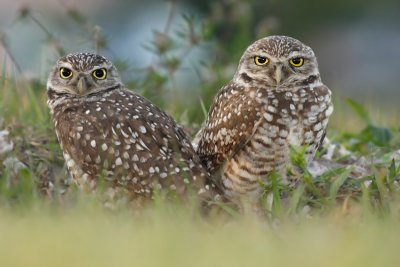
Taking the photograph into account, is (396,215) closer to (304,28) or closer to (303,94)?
(303,94)

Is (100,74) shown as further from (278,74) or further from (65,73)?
(278,74)

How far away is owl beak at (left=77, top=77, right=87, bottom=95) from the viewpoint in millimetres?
6672

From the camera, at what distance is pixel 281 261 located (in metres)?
4.06

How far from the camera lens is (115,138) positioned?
6352mm

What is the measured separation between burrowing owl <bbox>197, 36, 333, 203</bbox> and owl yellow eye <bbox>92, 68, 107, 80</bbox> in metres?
0.77

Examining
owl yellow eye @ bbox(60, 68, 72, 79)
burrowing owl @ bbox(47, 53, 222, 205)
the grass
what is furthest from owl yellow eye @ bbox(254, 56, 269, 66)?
owl yellow eye @ bbox(60, 68, 72, 79)

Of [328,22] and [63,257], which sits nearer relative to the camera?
[63,257]

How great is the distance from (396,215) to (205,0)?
1590 cm

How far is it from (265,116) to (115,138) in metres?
0.94

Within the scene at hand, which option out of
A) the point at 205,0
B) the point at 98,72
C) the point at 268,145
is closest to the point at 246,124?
the point at 268,145

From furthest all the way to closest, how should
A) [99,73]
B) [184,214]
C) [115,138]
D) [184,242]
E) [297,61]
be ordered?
[99,73] < [297,61] < [115,138] < [184,214] < [184,242]

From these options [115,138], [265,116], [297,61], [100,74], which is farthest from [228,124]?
[100,74]

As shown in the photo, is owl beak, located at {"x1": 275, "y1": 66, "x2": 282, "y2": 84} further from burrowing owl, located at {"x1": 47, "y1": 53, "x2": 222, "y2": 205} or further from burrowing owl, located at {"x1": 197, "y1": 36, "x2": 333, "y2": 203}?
burrowing owl, located at {"x1": 47, "y1": 53, "x2": 222, "y2": 205}

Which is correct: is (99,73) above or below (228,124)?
above
